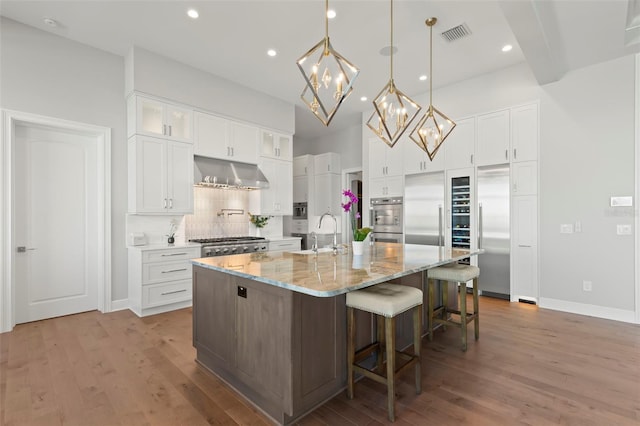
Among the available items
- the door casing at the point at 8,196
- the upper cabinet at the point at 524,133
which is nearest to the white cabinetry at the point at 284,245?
the door casing at the point at 8,196

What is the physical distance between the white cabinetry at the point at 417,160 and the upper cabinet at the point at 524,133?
1.06 meters

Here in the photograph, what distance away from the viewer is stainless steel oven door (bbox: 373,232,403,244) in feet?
18.6

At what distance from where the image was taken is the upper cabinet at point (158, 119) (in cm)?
408

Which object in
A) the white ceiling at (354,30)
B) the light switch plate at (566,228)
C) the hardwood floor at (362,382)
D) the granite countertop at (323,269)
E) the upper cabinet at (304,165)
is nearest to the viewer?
the granite countertop at (323,269)

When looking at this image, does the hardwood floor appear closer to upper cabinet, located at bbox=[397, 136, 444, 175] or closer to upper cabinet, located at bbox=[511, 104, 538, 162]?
upper cabinet, located at bbox=[511, 104, 538, 162]

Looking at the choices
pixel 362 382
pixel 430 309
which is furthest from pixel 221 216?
pixel 362 382

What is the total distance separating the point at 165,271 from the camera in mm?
4070

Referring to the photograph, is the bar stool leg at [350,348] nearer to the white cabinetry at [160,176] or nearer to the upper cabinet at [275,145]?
the white cabinetry at [160,176]

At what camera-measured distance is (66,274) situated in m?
3.93

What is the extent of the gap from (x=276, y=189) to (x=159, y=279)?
2.56 meters

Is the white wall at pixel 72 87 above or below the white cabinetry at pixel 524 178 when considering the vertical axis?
above

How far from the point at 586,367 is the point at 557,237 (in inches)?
85.2

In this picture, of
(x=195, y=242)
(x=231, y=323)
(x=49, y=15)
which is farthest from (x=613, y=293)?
(x=49, y=15)

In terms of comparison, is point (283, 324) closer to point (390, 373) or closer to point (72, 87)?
point (390, 373)
